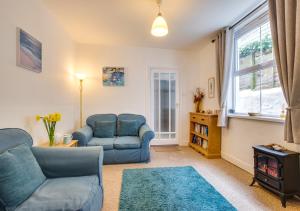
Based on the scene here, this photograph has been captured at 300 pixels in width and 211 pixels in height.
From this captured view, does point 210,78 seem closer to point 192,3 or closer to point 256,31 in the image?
point 256,31

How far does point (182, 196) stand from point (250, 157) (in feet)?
4.85

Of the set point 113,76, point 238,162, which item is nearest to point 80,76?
point 113,76

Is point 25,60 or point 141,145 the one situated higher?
point 25,60

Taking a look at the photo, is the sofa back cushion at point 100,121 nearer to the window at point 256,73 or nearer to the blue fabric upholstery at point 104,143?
the blue fabric upholstery at point 104,143

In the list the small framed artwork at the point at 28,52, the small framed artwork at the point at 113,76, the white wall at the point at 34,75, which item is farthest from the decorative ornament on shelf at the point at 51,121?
the small framed artwork at the point at 113,76

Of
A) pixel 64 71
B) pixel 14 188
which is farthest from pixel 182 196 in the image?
pixel 64 71

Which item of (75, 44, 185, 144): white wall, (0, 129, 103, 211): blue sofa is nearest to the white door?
(75, 44, 185, 144): white wall

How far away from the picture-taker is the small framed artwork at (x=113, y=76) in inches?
173

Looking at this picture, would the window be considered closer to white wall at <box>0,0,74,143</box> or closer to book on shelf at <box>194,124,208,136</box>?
book on shelf at <box>194,124,208,136</box>

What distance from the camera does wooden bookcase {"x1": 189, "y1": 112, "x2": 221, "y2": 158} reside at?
3.70 m

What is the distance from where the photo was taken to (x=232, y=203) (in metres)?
2.03

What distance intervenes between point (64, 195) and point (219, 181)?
2.11 meters

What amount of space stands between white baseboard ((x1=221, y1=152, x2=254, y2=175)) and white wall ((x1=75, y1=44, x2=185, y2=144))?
6.57ft

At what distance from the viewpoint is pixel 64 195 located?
1357mm
